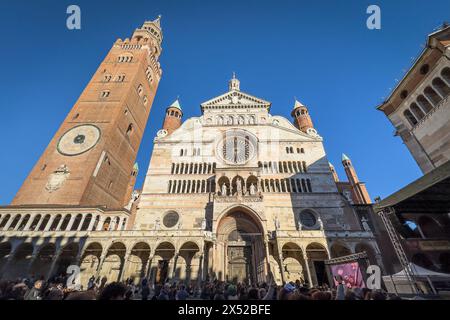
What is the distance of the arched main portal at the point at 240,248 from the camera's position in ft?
63.6

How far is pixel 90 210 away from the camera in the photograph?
20891mm

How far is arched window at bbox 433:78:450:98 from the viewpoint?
16.7 m

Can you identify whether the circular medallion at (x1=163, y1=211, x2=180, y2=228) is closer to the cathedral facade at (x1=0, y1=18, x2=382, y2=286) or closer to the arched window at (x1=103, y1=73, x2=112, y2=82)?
the cathedral facade at (x1=0, y1=18, x2=382, y2=286)

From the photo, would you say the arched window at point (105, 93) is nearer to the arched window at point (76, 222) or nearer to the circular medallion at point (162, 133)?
the circular medallion at point (162, 133)

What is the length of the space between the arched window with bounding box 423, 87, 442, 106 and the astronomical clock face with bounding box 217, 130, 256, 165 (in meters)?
17.5

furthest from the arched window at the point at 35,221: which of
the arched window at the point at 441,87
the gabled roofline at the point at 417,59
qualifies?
the arched window at the point at 441,87

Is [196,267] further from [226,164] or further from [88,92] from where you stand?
[88,92]

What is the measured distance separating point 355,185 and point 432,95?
70.0 feet

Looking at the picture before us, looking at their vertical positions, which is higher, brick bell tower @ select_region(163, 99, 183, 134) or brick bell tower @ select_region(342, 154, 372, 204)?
brick bell tower @ select_region(163, 99, 183, 134)

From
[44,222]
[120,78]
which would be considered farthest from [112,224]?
[120,78]

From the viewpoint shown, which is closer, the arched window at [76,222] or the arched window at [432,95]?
the arched window at [432,95]

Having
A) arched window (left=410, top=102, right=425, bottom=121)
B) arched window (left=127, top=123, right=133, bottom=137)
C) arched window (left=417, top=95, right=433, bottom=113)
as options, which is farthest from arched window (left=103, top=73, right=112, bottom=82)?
arched window (left=417, top=95, right=433, bottom=113)

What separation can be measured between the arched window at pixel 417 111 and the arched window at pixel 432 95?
1.25 m

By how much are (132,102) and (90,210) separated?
772 inches
